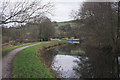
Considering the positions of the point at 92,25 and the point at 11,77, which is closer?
the point at 11,77

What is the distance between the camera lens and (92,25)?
2488cm

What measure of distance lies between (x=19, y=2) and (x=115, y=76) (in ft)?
34.5

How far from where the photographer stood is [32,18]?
12758 millimetres

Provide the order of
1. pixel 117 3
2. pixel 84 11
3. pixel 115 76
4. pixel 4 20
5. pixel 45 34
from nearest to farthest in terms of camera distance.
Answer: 1. pixel 115 76
2. pixel 4 20
3. pixel 117 3
4. pixel 84 11
5. pixel 45 34

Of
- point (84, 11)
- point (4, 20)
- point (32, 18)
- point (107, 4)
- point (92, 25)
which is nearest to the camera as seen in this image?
point (4, 20)

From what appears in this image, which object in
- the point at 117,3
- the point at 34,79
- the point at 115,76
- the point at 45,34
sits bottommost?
the point at 115,76

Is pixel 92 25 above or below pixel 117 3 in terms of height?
below

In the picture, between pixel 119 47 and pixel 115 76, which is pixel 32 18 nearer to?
pixel 115 76

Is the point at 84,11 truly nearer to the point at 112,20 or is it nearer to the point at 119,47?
the point at 112,20

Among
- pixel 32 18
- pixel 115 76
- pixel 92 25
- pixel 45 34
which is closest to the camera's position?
pixel 115 76

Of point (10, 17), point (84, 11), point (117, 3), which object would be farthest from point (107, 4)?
point (10, 17)

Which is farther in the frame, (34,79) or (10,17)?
(10,17)

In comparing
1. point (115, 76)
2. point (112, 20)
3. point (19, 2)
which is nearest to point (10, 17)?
point (19, 2)

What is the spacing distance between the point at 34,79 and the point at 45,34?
33457mm
